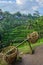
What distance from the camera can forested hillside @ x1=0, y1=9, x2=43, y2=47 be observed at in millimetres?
7352

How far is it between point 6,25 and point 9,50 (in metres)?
3.74

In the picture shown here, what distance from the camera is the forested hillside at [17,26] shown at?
7.35 m

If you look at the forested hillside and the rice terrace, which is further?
the forested hillside

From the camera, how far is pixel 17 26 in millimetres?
8820

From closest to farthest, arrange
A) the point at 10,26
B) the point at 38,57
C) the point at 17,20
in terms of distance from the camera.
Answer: the point at 38,57 < the point at 10,26 < the point at 17,20

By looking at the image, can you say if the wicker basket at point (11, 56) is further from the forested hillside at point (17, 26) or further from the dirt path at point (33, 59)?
the forested hillside at point (17, 26)

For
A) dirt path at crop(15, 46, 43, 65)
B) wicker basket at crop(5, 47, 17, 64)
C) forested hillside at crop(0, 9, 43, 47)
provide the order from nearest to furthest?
wicker basket at crop(5, 47, 17, 64) → dirt path at crop(15, 46, 43, 65) → forested hillside at crop(0, 9, 43, 47)

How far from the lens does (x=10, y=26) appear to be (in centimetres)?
860

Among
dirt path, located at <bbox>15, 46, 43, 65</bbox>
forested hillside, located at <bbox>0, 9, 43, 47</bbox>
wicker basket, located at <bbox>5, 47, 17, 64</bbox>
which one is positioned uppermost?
forested hillside, located at <bbox>0, 9, 43, 47</bbox>

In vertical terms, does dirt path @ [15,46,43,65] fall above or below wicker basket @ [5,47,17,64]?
below

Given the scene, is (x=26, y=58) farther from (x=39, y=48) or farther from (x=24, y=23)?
(x=24, y=23)

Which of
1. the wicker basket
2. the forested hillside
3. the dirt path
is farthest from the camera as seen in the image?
the forested hillside

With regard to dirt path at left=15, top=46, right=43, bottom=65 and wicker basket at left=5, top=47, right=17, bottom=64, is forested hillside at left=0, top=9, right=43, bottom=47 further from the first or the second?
wicker basket at left=5, top=47, right=17, bottom=64

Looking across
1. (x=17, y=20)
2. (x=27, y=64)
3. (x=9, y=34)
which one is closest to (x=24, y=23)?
(x=17, y=20)
